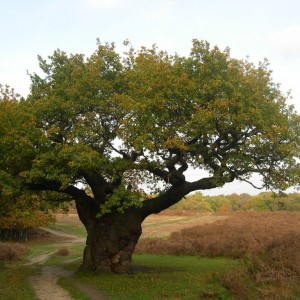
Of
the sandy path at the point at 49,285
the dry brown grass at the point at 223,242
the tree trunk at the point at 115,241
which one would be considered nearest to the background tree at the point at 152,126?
the tree trunk at the point at 115,241

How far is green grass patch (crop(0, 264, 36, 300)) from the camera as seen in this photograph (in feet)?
62.4

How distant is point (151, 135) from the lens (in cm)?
2034

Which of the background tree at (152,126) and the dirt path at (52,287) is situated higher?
the background tree at (152,126)

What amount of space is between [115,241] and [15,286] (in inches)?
300

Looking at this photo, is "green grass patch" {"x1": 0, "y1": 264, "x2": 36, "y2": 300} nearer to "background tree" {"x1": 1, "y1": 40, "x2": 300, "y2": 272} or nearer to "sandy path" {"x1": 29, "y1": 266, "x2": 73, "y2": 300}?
"sandy path" {"x1": 29, "y1": 266, "x2": 73, "y2": 300}

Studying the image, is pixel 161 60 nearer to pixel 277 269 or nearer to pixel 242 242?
pixel 277 269

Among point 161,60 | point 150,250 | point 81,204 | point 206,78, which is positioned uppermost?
point 161,60

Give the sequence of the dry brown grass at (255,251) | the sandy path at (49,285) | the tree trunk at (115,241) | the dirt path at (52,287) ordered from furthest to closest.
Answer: the tree trunk at (115,241), the sandy path at (49,285), the dirt path at (52,287), the dry brown grass at (255,251)

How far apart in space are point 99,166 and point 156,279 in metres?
8.32

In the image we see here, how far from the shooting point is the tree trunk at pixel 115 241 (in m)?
27.2

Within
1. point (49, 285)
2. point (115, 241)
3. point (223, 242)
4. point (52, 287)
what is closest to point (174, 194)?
point (115, 241)

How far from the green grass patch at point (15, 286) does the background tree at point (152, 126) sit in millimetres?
5318

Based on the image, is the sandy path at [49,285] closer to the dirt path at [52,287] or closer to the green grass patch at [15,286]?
the dirt path at [52,287]

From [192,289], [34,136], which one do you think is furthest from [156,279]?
[34,136]
